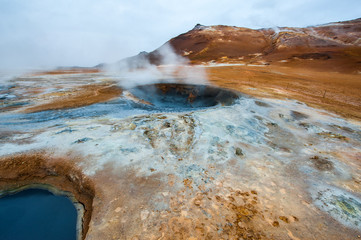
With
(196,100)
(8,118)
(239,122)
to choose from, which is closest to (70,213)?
(239,122)

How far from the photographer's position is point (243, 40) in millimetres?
41281

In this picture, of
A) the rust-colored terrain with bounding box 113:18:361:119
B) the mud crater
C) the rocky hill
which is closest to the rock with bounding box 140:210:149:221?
the mud crater

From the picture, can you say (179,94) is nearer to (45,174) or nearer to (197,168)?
(197,168)

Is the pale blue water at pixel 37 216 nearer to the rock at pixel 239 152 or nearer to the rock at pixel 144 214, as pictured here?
the rock at pixel 144 214

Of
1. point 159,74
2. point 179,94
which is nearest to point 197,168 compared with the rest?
point 179,94

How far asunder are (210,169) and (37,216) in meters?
2.51

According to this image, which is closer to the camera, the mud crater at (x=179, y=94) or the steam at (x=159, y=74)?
the mud crater at (x=179, y=94)

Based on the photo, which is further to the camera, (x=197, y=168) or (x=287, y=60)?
(x=287, y=60)

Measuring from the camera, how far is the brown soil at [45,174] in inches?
97.5

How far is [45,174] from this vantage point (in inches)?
110

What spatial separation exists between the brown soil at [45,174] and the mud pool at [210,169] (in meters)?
0.12

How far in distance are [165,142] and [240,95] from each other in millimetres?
5187

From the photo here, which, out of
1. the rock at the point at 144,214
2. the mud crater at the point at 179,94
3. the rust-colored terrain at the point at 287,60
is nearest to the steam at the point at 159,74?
the mud crater at the point at 179,94

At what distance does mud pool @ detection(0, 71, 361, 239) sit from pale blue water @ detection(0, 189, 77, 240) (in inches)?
19.0
